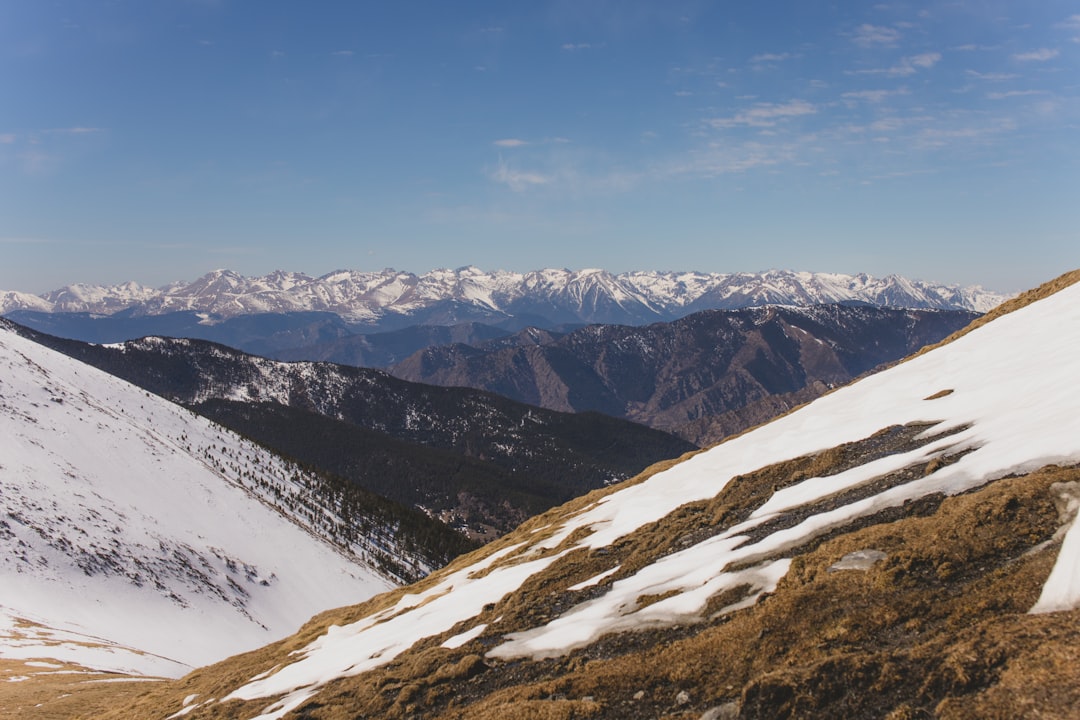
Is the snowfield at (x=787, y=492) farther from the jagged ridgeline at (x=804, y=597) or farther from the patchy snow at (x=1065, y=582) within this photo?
the jagged ridgeline at (x=804, y=597)

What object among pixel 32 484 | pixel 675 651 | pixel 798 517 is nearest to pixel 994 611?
pixel 675 651

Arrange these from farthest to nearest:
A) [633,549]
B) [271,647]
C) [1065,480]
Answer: [271,647] < [633,549] < [1065,480]

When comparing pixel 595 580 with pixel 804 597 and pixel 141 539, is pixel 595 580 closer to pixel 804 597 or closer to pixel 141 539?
pixel 804 597

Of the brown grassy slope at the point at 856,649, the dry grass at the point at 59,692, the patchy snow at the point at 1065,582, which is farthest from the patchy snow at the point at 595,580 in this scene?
the dry grass at the point at 59,692

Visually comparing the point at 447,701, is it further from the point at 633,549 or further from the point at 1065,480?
the point at 1065,480

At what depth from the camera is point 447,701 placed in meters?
16.7

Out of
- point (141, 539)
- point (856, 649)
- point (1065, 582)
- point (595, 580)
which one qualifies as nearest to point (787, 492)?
point (595, 580)

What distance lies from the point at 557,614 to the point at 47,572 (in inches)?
3536

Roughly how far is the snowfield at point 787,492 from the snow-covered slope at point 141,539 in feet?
136

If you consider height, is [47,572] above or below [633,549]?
above

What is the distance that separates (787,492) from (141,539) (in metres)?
112

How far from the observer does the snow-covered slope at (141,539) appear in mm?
72812

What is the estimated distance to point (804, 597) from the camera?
13523mm

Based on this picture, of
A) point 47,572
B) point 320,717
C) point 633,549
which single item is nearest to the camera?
point 320,717
